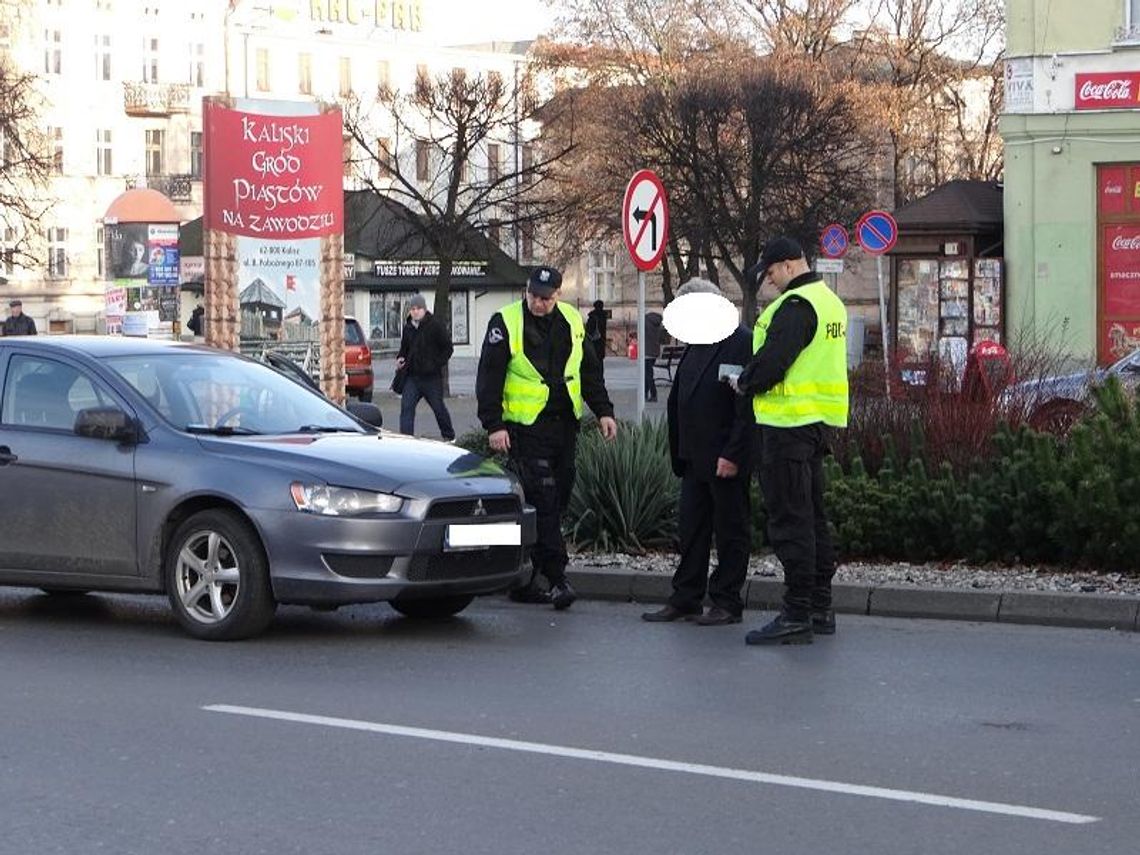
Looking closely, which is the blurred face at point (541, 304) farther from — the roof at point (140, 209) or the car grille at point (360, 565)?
the roof at point (140, 209)

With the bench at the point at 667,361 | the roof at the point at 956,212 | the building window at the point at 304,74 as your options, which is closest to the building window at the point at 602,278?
the building window at the point at 304,74

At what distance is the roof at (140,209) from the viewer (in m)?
51.9

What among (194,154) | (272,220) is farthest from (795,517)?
(194,154)

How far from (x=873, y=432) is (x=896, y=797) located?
7.29m

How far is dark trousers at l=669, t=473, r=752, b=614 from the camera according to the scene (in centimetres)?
1112

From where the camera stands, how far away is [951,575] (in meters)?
12.1

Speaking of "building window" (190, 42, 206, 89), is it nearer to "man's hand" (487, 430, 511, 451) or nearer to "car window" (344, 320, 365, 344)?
"car window" (344, 320, 365, 344)

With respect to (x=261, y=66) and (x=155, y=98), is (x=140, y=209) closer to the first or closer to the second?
(x=155, y=98)

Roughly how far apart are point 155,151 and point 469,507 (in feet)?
250

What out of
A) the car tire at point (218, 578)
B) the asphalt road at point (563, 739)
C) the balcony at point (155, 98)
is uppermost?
the balcony at point (155, 98)

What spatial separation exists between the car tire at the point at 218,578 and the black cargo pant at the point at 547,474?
1.89 metres

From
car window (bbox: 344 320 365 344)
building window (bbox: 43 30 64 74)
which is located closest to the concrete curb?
car window (bbox: 344 320 365 344)

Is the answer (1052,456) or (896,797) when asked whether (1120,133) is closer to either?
(1052,456)

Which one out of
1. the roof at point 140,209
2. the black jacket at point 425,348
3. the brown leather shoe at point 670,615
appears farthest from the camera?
the roof at point 140,209
